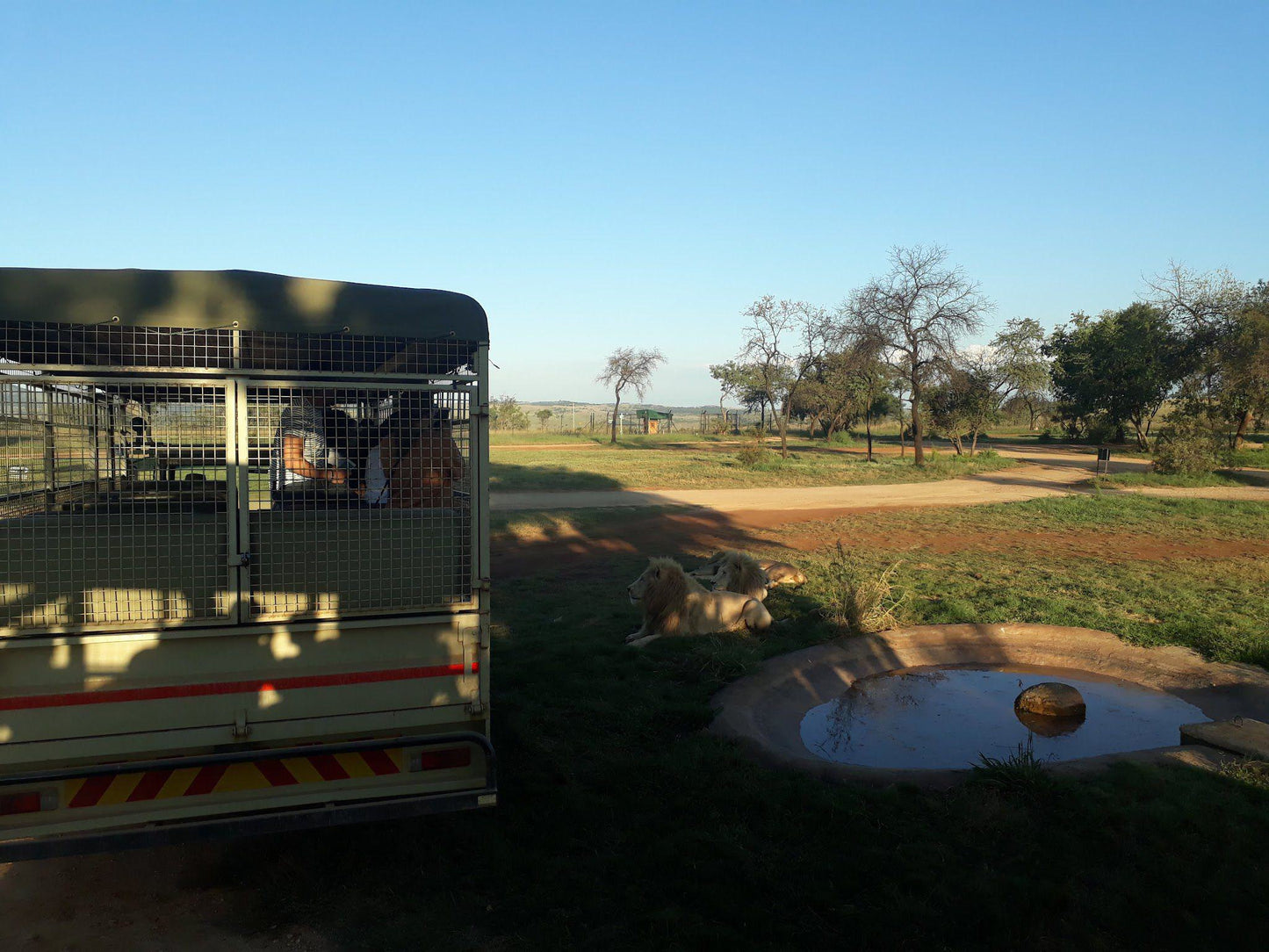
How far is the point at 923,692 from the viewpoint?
6.50 meters

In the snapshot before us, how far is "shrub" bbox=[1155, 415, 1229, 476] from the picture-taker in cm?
2292

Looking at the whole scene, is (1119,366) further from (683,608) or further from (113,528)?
(113,528)

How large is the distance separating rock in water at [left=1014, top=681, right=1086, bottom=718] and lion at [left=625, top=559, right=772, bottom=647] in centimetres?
240

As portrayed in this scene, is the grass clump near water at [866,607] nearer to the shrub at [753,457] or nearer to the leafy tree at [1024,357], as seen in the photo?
the shrub at [753,457]

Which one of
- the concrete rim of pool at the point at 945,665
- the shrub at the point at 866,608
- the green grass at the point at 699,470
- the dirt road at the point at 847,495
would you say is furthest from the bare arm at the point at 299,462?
the green grass at the point at 699,470

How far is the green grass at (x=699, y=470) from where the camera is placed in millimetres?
22891

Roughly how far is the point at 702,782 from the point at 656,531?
10210 millimetres

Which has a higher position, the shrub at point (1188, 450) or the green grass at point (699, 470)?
the shrub at point (1188, 450)

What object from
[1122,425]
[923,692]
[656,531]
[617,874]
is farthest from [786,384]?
[617,874]

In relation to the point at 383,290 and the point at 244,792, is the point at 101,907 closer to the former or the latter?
the point at 244,792

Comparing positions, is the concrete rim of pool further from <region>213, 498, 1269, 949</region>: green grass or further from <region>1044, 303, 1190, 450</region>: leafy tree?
<region>1044, 303, 1190, 450</region>: leafy tree

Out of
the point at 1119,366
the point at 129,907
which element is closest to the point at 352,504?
the point at 129,907

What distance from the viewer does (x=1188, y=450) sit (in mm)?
23047

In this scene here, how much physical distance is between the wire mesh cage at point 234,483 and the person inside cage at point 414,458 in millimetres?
11
